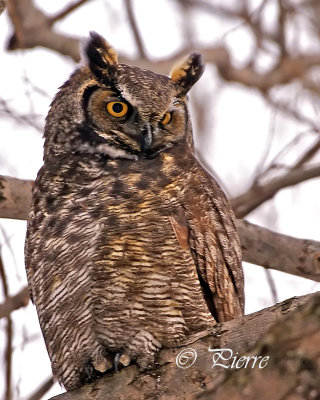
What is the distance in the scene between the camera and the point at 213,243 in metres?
2.96

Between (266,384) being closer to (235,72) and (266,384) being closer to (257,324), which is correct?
(257,324)

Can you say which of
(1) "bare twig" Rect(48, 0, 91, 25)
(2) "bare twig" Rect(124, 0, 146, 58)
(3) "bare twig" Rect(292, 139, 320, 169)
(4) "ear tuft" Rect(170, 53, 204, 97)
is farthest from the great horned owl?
(2) "bare twig" Rect(124, 0, 146, 58)

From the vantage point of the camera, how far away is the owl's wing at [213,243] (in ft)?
9.38

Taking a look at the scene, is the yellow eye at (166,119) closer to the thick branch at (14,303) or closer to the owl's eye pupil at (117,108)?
the owl's eye pupil at (117,108)

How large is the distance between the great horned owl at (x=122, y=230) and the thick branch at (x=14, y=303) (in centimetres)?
35

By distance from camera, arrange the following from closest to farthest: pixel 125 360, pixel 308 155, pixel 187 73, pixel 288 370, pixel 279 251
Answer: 1. pixel 288 370
2. pixel 125 360
3. pixel 279 251
4. pixel 187 73
5. pixel 308 155

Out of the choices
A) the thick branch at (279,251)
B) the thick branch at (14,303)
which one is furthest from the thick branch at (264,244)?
the thick branch at (14,303)

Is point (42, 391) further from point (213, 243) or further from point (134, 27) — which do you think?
point (134, 27)

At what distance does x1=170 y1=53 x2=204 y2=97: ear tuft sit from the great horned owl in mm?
137

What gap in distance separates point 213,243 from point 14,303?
3.51 ft

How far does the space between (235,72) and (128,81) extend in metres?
2.29

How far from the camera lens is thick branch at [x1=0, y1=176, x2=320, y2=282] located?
3.24 meters

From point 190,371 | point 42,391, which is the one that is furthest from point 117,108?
point 42,391

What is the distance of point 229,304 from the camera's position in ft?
9.84
